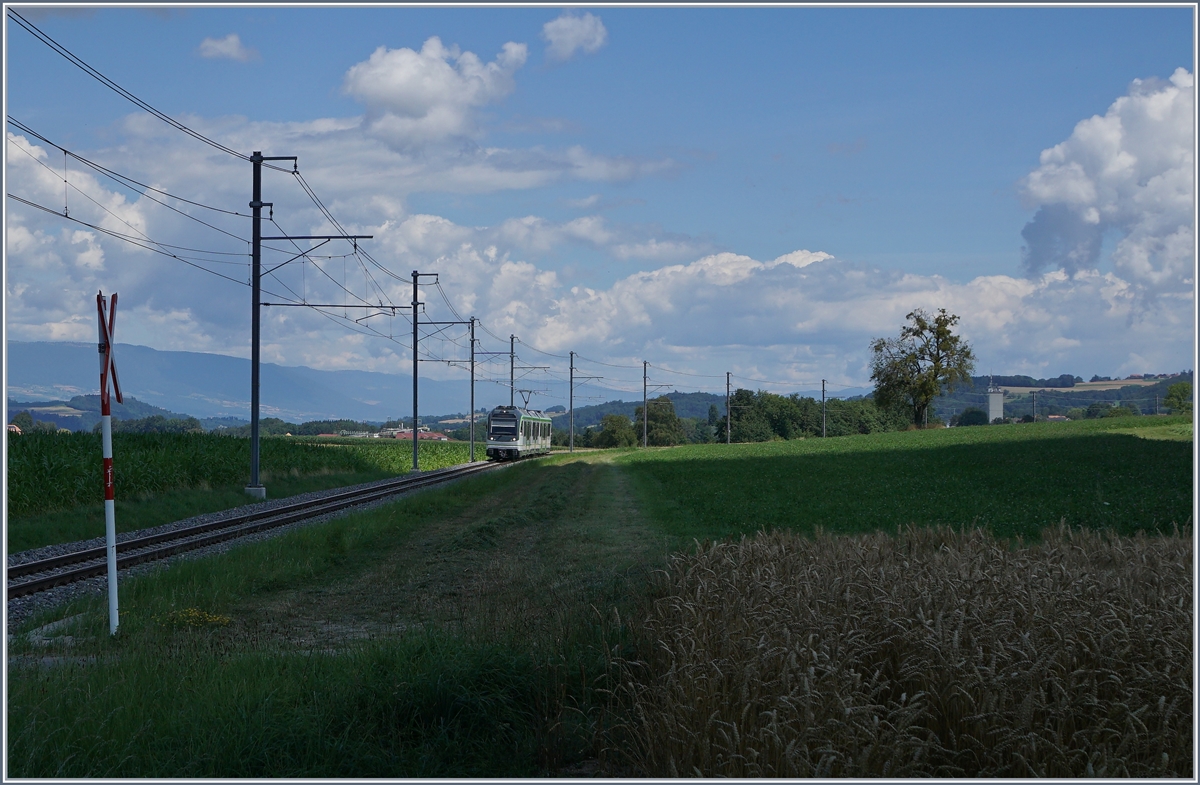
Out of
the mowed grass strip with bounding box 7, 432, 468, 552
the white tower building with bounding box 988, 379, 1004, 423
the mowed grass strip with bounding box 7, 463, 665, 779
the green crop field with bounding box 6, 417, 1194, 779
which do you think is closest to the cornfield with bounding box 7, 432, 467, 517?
the mowed grass strip with bounding box 7, 432, 468, 552

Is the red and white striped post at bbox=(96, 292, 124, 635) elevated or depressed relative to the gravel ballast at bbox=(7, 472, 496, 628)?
elevated

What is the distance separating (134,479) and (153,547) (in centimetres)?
954

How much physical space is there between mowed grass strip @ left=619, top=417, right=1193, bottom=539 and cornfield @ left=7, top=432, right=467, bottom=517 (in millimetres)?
15083

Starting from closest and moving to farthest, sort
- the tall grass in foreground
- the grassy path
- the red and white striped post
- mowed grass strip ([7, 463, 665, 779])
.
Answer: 1. the tall grass in foreground
2. mowed grass strip ([7, 463, 665, 779])
3. the red and white striped post
4. the grassy path

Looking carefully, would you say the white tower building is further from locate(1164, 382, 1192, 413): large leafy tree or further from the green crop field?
the green crop field

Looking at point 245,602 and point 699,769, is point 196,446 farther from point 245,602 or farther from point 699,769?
point 699,769

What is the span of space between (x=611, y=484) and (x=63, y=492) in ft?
64.6

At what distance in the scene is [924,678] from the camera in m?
4.75

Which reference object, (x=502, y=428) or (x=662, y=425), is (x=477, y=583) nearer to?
(x=502, y=428)

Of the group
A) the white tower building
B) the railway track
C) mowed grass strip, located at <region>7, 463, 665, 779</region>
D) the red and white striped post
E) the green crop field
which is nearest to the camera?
the green crop field

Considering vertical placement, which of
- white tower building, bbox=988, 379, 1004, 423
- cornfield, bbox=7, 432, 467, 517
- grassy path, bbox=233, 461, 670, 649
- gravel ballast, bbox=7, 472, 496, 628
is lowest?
gravel ballast, bbox=7, 472, 496, 628

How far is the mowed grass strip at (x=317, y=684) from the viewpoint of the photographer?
5.21m

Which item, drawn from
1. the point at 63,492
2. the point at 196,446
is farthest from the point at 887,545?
the point at 196,446

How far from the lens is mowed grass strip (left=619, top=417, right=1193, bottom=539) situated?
18500mm
